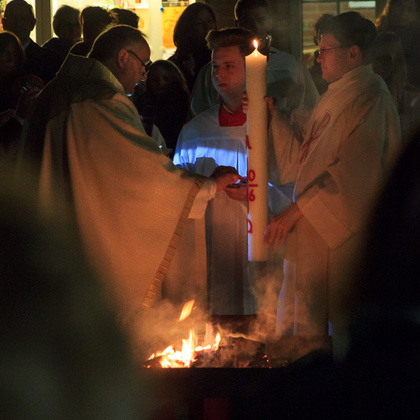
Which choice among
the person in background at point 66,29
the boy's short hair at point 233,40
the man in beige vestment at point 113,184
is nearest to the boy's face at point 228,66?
the boy's short hair at point 233,40

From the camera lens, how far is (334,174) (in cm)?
372

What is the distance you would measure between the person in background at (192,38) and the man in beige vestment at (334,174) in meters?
1.98

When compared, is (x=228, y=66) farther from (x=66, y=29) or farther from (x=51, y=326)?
(x=66, y=29)

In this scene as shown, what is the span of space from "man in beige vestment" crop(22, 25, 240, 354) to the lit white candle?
27.5 inches

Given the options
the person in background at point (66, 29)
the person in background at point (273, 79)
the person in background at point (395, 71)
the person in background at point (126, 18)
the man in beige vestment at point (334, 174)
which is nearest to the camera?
the man in beige vestment at point (334, 174)

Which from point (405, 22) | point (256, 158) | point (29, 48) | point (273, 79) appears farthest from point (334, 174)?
point (29, 48)

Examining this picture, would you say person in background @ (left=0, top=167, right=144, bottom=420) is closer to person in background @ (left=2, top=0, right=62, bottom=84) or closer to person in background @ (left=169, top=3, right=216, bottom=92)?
person in background @ (left=2, top=0, right=62, bottom=84)

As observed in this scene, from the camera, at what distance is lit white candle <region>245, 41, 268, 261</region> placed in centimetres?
287

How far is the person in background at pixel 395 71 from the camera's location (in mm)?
4797

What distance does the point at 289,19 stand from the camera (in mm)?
7781

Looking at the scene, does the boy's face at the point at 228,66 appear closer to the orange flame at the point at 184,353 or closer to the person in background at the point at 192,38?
the person in background at the point at 192,38

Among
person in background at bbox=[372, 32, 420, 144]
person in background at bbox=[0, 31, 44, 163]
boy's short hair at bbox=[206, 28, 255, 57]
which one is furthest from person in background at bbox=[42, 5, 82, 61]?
person in background at bbox=[372, 32, 420, 144]

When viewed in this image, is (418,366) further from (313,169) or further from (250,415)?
(250,415)

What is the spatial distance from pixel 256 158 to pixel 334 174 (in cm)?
95
